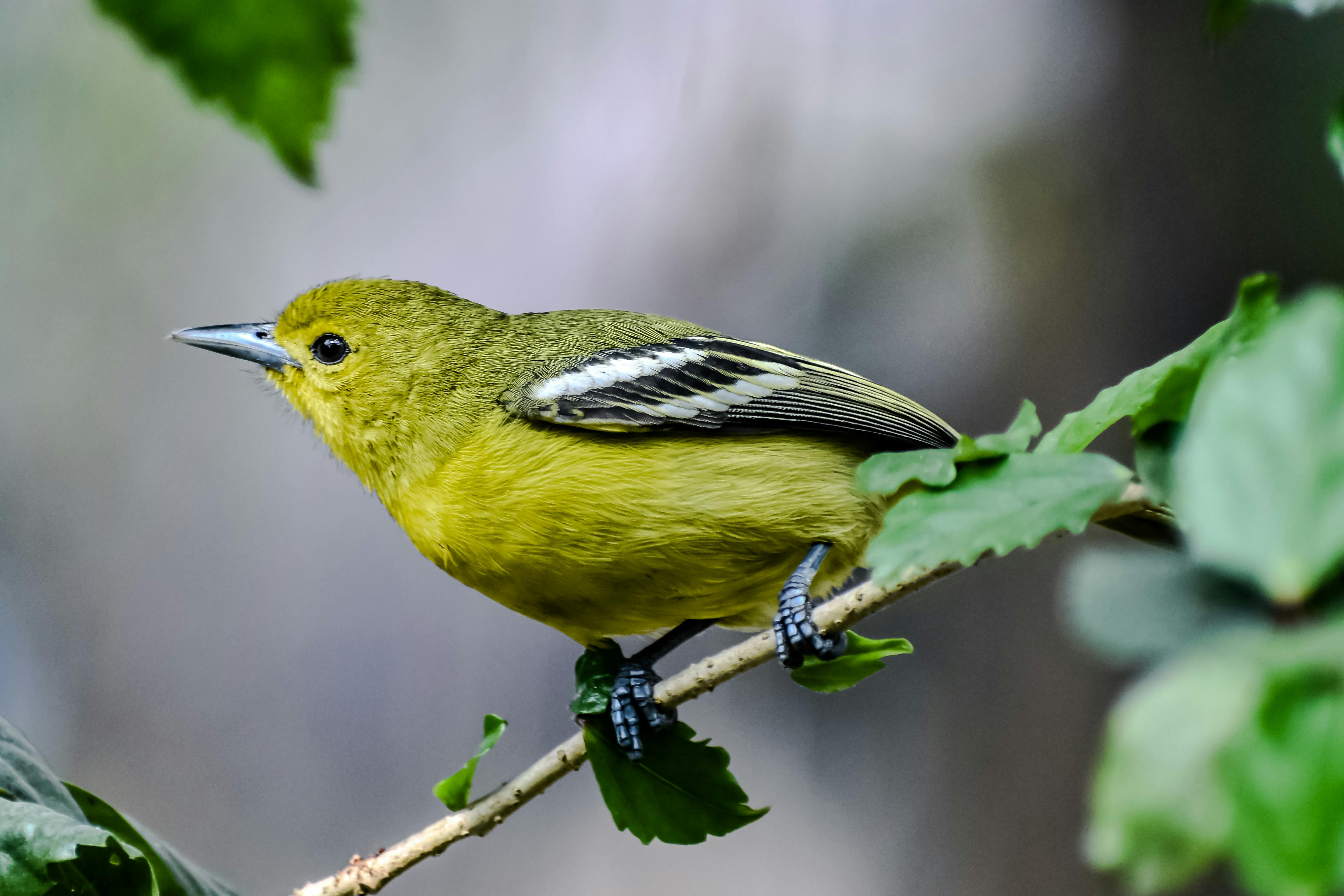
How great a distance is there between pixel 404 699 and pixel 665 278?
1853mm

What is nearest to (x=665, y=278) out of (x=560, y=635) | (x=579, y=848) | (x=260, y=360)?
(x=560, y=635)

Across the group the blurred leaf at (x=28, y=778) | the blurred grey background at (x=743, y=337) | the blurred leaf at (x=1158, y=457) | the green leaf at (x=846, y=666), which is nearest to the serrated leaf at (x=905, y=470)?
the blurred leaf at (x=1158, y=457)

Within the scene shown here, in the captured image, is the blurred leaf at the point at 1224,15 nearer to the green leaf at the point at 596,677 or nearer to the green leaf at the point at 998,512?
the green leaf at the point at 998,512

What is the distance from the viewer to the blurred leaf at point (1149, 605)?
30 centimetres

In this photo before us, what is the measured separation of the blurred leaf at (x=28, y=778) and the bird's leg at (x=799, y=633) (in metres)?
0.75

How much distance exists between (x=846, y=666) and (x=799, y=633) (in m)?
0.09

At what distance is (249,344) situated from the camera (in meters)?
1.51

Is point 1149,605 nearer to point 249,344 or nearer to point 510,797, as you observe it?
point 510,797

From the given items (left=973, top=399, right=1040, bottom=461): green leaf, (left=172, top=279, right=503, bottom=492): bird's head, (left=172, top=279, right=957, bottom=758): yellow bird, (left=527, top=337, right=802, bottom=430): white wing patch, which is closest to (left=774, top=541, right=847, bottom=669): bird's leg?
(left=172, top=279, right=957, bottom=758): yellow bird

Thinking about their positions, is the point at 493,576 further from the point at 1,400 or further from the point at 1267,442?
the point at 1,400

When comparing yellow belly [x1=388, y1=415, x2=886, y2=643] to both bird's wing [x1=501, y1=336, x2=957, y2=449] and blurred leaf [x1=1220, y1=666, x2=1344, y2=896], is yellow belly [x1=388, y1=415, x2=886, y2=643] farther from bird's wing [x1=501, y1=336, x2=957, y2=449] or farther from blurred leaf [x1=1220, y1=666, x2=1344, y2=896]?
blurred leaf [x1=1220, y1=666, x2=1344, y2=896]

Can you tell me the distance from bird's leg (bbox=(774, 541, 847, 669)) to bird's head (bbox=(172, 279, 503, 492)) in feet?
1.93

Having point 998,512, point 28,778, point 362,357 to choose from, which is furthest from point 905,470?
point 362,357

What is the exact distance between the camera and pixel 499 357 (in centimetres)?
149
